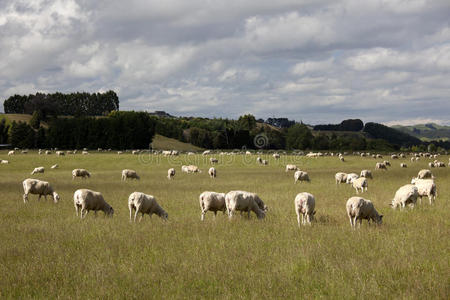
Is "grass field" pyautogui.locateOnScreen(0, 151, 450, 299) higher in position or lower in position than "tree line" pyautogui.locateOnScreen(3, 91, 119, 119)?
lower

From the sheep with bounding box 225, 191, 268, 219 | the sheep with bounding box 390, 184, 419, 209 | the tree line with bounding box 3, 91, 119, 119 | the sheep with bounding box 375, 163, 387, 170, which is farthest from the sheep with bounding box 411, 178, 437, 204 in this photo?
the tree line with bounding box 3, 91, 119, 119

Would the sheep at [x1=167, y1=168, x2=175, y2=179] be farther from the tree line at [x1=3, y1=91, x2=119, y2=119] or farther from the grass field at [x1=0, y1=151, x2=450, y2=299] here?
the tree line at [x1=3, y1=91, x2=119, y2=119]

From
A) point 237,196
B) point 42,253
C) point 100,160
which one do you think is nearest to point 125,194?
point 237,196

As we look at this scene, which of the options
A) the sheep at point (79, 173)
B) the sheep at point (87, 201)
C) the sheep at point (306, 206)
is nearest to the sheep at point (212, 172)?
the sheep at point (79, 173)

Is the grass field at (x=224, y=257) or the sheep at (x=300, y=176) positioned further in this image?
the sheep at (x=300, y=176)

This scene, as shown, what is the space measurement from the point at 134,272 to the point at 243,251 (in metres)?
3.14

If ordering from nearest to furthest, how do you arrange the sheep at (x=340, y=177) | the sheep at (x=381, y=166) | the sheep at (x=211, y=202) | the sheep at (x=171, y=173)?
1. the sheep at (x=211, y=202)
2. the sheep at (x=340, y=177)
3. the sheep at (x=171, y=173)
4. the sheep at (x=381, y=166)

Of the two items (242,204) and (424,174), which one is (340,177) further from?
(242,204)

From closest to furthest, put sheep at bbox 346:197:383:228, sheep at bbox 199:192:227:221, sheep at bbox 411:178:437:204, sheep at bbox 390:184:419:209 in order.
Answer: sheep at bbox 346:197:383:228 → sheep at bbox 199:192:227:221 → sheep at bbox 390:184:419:209 → sheep at bbox 411:178:437:204

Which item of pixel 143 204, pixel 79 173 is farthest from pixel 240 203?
pixel 79 173

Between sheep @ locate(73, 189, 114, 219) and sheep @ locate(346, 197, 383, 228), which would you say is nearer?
sheep @ locate(346, 197, 383, 228)

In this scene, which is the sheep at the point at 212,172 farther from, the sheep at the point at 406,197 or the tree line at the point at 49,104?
the tree line at the point at 49,104

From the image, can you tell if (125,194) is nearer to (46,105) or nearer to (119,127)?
(119,127)

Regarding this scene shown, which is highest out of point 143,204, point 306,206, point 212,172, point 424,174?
point 306,206
